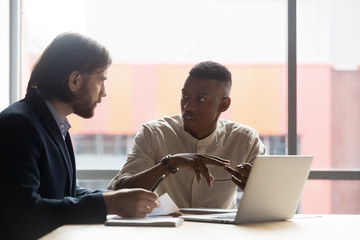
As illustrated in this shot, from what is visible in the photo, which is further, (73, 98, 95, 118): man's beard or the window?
the window

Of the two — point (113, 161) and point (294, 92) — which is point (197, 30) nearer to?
point (294, 92)

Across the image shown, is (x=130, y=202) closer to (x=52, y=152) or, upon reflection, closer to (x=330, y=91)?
(x=52, y=152)

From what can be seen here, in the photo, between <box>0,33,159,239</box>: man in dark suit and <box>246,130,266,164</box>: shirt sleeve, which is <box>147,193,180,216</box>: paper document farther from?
<box>246,130,266,164</box>: shirt sleeve

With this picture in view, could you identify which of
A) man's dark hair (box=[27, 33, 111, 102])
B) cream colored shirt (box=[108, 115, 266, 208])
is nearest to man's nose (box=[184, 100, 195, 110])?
cream colored shirt (box=[108, 115, 266, 208])

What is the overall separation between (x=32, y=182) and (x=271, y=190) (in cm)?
80

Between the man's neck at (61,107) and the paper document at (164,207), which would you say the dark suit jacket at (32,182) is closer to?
the man's neck at (61,107)

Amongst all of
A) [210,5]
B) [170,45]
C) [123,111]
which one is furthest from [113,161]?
[210,5]

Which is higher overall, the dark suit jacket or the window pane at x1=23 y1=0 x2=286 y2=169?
the window pane at x1=23 y1=0 x2=286 y2=169

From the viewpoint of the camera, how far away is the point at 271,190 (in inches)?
71.5

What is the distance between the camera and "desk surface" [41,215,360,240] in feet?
5.02

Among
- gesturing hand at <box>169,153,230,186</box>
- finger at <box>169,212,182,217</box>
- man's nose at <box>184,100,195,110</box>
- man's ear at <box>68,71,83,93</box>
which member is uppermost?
man's ear at <box>68,71,83,93</box>

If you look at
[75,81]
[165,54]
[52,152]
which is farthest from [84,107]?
[165,54]

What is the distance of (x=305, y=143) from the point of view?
11.3 ft

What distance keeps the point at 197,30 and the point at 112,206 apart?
6.55 ft
